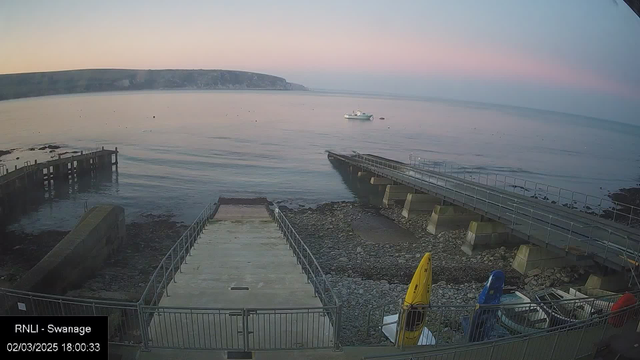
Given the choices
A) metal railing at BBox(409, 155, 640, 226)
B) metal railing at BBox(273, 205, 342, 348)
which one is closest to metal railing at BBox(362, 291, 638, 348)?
metal railing at BBox(273, 205, 342, 348)

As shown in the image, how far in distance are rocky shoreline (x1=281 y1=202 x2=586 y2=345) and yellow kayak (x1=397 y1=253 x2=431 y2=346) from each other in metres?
2.58

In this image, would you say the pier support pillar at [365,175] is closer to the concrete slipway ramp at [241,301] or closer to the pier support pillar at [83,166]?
the concrete slipway ramp at [241,301]

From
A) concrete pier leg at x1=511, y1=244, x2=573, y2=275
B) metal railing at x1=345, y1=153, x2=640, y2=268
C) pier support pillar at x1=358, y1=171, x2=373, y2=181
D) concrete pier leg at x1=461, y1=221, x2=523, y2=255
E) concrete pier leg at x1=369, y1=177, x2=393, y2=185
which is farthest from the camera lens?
pier support pillar at x1=358, y1=171, x2=373, y2=181

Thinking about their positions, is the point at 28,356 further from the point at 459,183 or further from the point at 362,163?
the point at 362,163

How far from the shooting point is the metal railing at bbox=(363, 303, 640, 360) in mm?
5980

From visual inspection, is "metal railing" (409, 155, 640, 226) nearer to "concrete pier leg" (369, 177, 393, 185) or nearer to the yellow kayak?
"concrete pier leg" (369, 177, 393, 185)

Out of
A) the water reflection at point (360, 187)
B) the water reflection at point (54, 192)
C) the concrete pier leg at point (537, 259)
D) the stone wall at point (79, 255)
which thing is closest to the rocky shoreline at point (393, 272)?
the concrete pier leg at point (537, 259)

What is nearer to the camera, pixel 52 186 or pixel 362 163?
pixel 52 186

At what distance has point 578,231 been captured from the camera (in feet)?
53.2

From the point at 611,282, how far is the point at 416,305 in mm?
10484

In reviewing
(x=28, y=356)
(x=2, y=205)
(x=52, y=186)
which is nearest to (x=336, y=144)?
(x=52, y=186)

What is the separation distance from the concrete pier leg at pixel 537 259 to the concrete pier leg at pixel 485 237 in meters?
2.60

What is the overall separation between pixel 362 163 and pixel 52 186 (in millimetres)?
27143

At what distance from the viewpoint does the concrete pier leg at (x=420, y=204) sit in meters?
25.7
